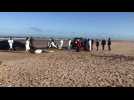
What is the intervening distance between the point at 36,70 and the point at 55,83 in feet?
12.3

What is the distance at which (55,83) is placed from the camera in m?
10.9

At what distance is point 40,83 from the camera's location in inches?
431

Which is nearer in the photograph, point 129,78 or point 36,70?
point 129,78
